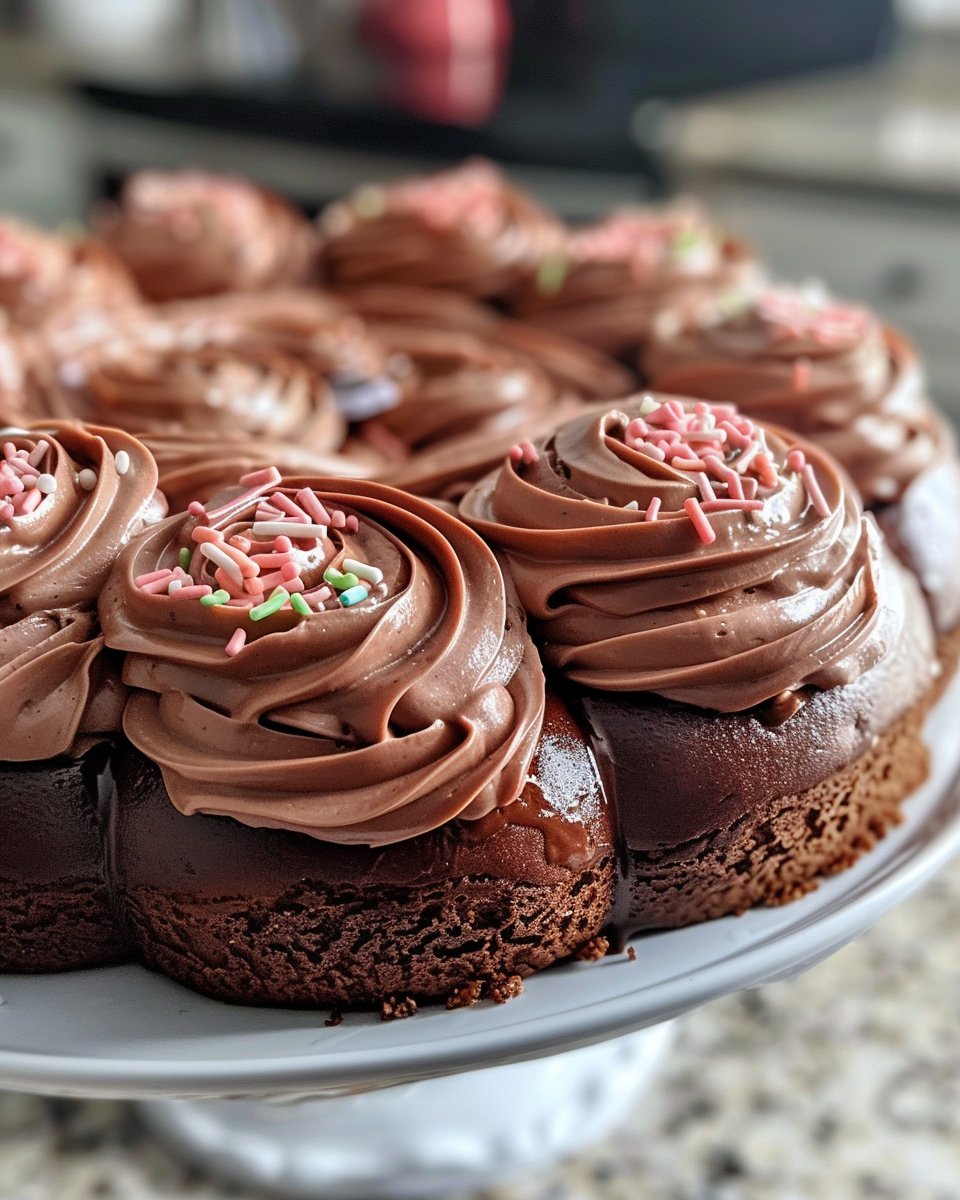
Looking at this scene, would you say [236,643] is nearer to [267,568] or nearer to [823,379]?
[267,568]

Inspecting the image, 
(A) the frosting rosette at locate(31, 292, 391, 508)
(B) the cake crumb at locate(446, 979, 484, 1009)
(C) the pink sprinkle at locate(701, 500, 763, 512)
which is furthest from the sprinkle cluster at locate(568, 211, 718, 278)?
(B) the cake crumb at locate(446, 979, 484, 1009)

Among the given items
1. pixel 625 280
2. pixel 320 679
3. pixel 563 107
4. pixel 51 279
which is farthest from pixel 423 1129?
pixel 563 107

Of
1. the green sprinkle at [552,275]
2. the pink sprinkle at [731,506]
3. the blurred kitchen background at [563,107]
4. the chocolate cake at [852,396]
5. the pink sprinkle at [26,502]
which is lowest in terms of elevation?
the blurred kitchen background at [563,107]

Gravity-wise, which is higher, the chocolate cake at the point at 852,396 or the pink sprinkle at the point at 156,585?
the pink sprinkle at the point at 156,585

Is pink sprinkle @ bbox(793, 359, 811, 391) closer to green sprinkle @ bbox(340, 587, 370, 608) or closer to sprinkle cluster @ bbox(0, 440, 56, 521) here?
→ green sprinkle @ bbox(340, 587, 370, 608)

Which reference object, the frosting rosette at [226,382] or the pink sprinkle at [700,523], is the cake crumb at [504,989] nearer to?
the pink sprinkle at [700,523]

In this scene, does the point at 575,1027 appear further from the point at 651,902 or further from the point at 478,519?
the point at 478,519

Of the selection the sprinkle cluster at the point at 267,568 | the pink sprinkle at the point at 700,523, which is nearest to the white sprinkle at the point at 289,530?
the sprinkle cluster at the point at 267,568
